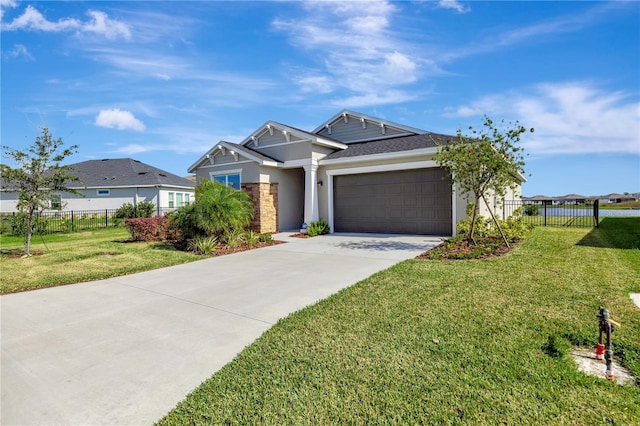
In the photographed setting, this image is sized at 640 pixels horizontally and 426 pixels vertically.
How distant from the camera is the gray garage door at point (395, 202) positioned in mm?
12414

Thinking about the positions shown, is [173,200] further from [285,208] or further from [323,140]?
[323,140]

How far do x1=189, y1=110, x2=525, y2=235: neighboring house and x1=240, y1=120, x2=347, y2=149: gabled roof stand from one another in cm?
5

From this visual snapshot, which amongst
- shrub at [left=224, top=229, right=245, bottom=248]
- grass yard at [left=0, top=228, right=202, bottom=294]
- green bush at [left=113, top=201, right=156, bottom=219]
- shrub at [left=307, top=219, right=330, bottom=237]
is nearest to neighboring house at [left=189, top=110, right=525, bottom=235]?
shrub at [left=307, top=219, right=330, bottom=237]

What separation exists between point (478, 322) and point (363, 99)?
50.0 ft

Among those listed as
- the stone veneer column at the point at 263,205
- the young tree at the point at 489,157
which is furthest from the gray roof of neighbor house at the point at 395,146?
the stone veneer column at the point at 263,205

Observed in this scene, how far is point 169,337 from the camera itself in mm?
3930

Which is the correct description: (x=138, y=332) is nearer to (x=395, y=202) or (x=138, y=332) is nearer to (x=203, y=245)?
(x=203, y=245)

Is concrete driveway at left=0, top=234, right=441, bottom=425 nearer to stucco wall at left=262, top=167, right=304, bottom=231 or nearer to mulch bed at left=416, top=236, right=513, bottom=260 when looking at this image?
mulch bed at left=416, top=236, right=513, bottom=260

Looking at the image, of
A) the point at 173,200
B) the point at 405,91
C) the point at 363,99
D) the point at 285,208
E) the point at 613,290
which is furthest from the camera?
the point at 173,200

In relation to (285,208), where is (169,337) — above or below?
below

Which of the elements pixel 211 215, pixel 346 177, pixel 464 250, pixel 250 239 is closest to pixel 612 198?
pixel 464 250

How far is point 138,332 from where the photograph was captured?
4105 millimetres

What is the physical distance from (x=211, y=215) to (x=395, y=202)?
7.23 meters

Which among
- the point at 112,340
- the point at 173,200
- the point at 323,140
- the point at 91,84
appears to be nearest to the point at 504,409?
the point at 112,340
